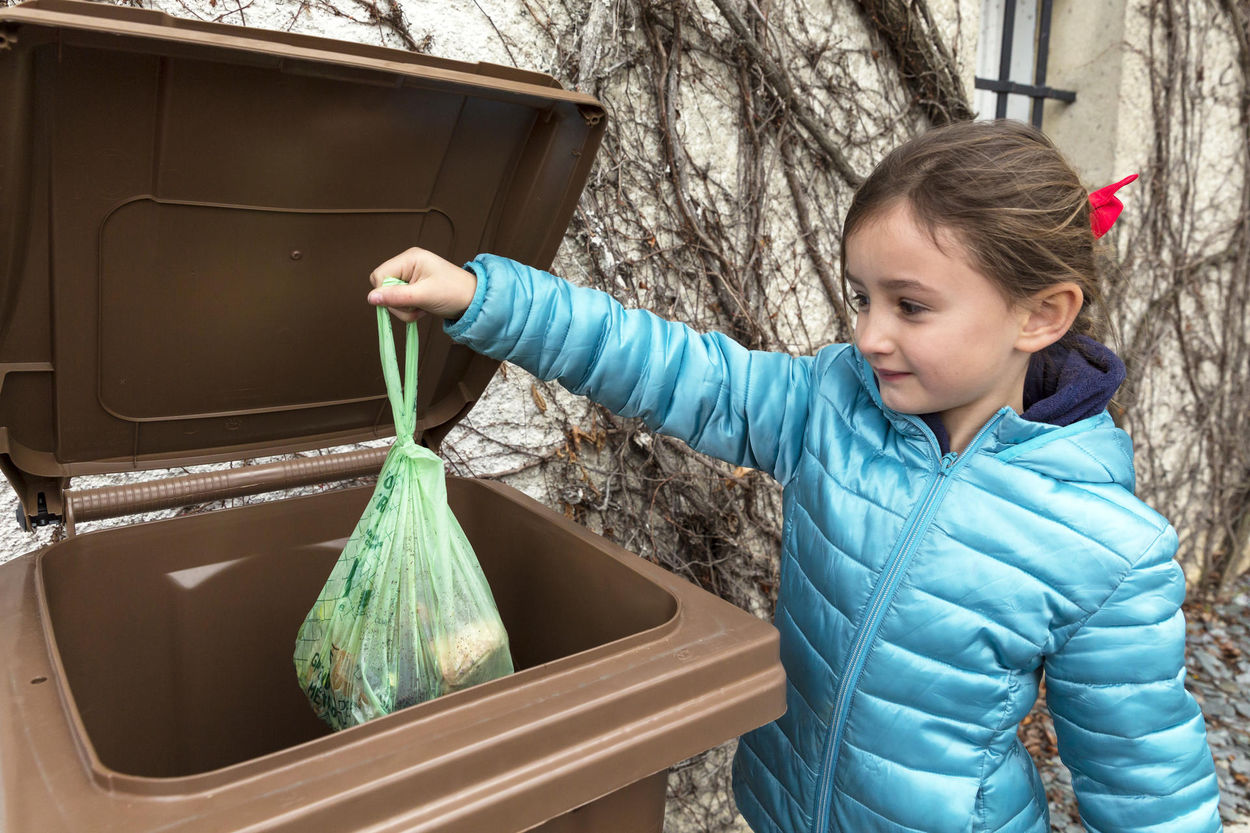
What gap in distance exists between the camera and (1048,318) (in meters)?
1.13

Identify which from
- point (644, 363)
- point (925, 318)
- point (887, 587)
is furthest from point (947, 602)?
point (644, 363)

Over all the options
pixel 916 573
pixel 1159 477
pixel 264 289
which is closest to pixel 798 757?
pixel 916 573

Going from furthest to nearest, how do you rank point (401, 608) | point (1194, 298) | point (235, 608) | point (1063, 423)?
point (1194, 298) < point (235, 608) < point (1063, 423) < point (401, 608)

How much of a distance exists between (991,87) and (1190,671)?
2.30 metres

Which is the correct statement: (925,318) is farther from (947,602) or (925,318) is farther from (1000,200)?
(947,602)

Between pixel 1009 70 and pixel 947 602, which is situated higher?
pixel 1009 70

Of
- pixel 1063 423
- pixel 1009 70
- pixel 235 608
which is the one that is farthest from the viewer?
pixel 1009 70

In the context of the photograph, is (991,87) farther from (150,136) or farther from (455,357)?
(150,136)

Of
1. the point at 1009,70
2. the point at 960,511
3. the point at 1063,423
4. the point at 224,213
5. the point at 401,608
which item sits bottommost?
the point at 401,608

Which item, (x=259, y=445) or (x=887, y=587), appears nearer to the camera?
(x=887, y=587)

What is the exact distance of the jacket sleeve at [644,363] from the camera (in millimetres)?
1122

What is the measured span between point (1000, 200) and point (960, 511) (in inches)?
15.7

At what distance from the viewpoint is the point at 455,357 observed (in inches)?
55.2

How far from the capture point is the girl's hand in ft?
3.40
